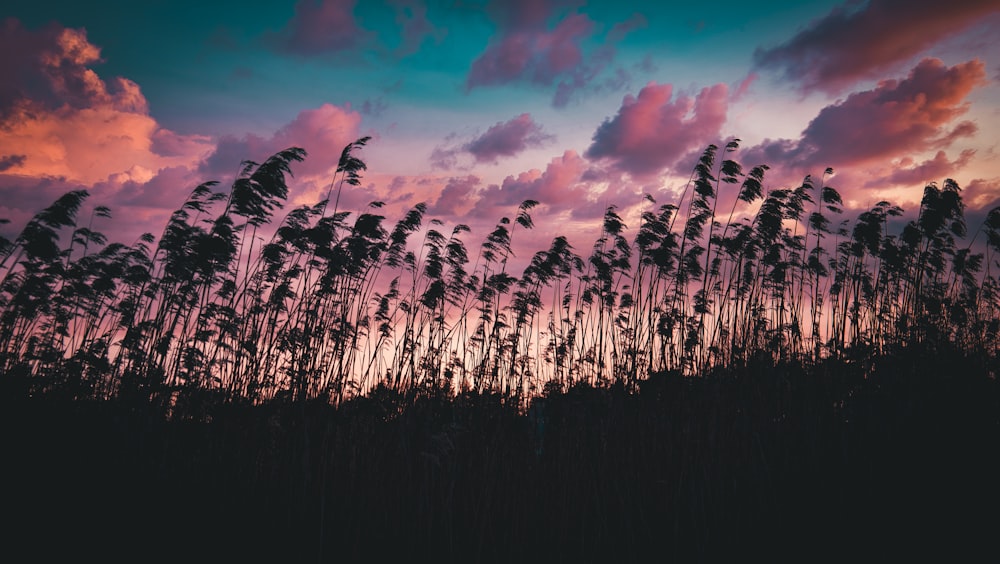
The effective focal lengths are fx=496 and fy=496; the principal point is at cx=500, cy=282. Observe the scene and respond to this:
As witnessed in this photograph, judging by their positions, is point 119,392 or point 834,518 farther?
point 119,392

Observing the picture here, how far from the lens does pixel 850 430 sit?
4.38m

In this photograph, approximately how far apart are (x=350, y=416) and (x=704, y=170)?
5768mm

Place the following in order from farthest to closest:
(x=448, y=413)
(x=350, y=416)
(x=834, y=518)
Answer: (x=448, y=413) → (x=350, y=416) → (x=834, y=518)

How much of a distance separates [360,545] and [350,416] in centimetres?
177

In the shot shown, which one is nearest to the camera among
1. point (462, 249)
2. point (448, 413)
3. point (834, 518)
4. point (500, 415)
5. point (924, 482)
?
point (834, 518)

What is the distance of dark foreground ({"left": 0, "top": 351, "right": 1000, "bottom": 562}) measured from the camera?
10.3 ft

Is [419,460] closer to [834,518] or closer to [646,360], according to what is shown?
[834,518]

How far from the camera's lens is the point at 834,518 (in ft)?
11.1

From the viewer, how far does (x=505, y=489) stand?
3.46m

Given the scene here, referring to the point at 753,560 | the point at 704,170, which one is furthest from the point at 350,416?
the point at 704,170

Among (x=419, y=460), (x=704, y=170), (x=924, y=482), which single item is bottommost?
(x=419, y=460)

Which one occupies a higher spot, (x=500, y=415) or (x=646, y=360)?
(x=646, y=360)

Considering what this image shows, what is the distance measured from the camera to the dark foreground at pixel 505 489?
3.13 metres

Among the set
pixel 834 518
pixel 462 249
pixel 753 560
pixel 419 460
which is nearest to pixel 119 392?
pixel 419 460
